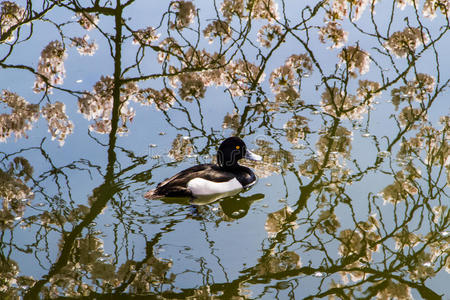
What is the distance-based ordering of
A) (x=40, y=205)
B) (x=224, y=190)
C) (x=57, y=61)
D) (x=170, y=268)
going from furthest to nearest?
(x=57, y=61)
(x=224, y=190)
(x=40, y=205)
(x=170, y=268)

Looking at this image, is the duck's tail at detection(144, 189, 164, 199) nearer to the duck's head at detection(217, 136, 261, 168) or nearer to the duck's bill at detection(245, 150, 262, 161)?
the duck's head at detection(217, 136, 261, 168)

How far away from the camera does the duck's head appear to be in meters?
7.33

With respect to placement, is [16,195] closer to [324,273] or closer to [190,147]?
[190,147]

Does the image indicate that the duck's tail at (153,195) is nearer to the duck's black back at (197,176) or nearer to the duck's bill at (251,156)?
the duck's black back at (197,176)

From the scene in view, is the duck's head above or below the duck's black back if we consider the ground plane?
above

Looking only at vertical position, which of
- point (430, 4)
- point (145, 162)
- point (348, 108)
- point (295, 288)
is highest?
point (430, 4)

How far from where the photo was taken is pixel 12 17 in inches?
437

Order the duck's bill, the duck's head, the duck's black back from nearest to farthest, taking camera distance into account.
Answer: the duck's black back < the duck's head < the duck's bill

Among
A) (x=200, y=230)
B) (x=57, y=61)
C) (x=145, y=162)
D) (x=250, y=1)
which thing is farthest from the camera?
(x=250, y=1)

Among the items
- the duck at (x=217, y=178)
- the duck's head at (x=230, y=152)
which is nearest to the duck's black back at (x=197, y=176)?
the duck at (x=217, y=178)

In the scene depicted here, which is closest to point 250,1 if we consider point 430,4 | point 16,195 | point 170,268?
point 430,4

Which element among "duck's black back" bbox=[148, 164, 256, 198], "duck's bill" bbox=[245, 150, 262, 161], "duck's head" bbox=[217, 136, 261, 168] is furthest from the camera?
"duck's bill" bbox=[245, 150, 262, 161]

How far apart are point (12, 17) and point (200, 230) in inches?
290

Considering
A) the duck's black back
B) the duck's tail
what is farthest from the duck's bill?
the duck's tail
